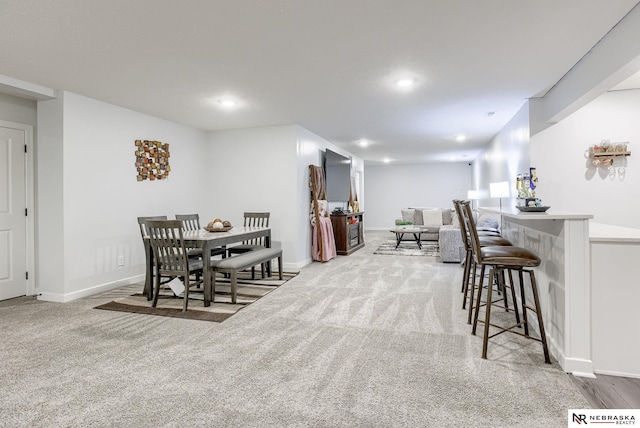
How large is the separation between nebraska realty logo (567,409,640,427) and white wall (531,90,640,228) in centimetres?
288

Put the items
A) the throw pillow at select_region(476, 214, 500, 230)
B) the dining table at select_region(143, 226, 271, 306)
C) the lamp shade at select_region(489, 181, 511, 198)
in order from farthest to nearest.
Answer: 1. the throw pillow at select_region(476, 214, 500, 230)
2. the lamp shade at select_region(489, 181, 511, 198)
3. the dining table at select_region(143, 226, 271, 306)

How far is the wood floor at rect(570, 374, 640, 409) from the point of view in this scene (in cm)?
172

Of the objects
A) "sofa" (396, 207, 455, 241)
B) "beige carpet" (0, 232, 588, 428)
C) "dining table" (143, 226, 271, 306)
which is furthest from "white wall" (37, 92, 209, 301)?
"sofa" (396, 207, 455, 241)

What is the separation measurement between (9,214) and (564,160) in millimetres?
6643

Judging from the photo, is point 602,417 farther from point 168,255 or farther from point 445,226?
point 445,226

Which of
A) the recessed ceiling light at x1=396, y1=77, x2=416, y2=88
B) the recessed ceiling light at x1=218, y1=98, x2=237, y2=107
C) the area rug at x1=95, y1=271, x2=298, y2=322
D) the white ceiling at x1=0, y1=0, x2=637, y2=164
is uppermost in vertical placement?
the recessed ceiling light at x1=218, y1=98, x2=237, y2=107

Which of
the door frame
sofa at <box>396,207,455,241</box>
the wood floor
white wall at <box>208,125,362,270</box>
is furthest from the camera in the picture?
sofa at <box>396,207,455,241</box>

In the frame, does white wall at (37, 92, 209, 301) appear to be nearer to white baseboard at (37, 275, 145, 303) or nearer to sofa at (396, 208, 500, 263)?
white baseboard at (37, 275, 145, 303)

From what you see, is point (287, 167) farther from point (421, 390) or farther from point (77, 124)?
point (421, 390)

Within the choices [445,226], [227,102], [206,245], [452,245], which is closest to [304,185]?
[227,102]

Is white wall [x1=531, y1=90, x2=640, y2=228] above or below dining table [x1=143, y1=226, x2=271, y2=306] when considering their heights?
above

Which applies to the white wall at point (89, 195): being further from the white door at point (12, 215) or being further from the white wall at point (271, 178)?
the white wall at point (271, 178)

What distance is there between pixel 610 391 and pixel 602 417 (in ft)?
1.11

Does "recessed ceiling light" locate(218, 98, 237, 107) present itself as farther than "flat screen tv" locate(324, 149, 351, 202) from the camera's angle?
No
